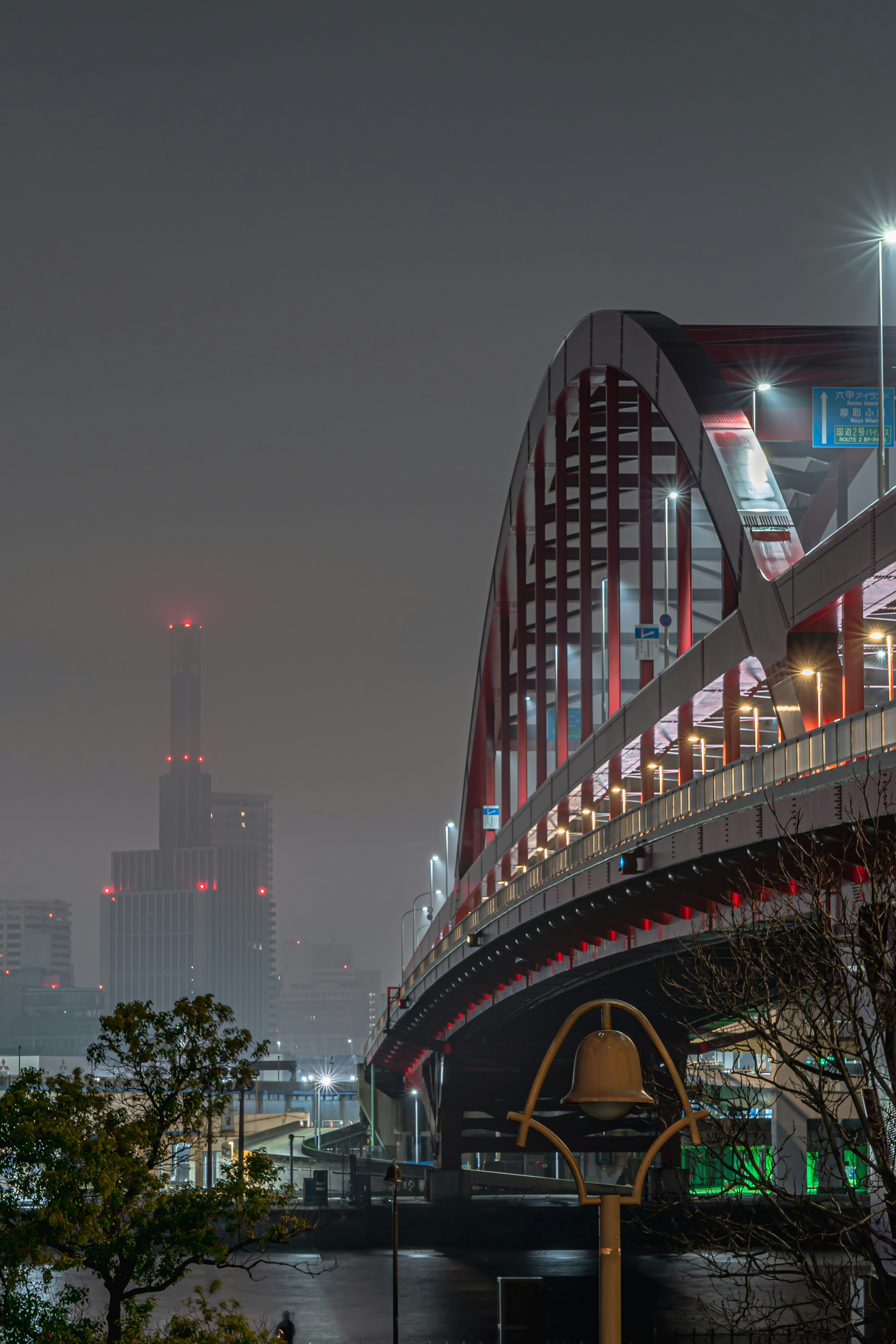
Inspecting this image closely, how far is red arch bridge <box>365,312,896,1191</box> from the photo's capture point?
32.6 metres

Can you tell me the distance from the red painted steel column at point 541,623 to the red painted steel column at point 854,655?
52.8 m

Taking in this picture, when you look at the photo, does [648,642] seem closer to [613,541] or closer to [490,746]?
[613,541]

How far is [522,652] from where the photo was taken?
96.7 meters

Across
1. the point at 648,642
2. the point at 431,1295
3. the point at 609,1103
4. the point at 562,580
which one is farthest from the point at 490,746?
the point at 609,1103

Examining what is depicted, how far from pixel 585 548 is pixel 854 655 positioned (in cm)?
4819

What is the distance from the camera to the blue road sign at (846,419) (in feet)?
119

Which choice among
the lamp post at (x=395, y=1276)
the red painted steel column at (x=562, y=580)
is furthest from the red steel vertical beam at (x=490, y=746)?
the lamp post at (x=395, y=1276)

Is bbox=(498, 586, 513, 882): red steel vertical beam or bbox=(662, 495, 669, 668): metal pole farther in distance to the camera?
bbox=(498, 586, 513, 882): red steel vertical beam

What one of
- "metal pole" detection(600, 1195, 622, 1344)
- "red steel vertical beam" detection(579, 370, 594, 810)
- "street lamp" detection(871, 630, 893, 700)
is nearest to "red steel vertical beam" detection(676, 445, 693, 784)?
"street lamp" detection(871, 630, 893, 700)

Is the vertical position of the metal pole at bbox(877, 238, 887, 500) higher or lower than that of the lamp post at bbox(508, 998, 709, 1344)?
higher

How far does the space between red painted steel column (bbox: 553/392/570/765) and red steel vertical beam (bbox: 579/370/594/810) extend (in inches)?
33.9

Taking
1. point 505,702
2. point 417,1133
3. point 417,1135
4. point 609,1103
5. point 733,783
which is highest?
point 505,702

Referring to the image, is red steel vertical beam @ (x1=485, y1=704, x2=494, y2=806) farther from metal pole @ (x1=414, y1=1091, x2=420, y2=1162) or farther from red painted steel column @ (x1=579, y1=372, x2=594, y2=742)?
metal pole @ (x1=414, y1=1091, x2=420, y2=1162)

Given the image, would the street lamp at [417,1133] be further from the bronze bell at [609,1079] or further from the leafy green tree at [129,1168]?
the bronze bell at [609,1079]
